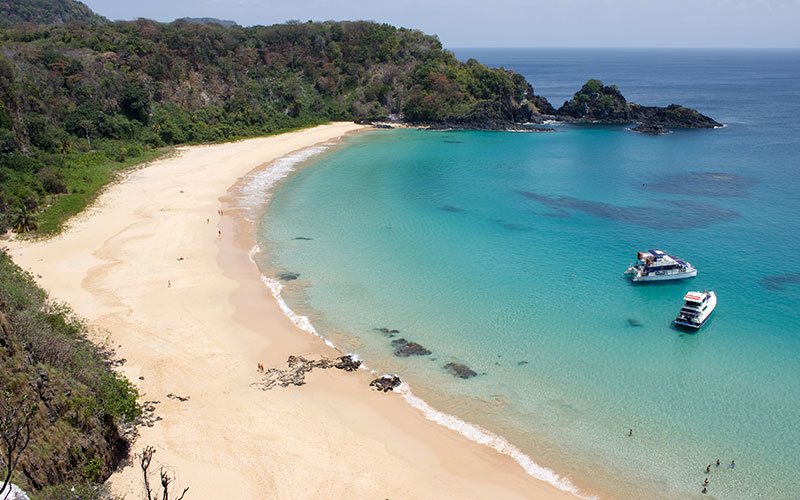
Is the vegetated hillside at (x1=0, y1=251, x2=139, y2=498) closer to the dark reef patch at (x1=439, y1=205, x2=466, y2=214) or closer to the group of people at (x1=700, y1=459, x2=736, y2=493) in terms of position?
the group of people at (x1=700, y1=459, x2=736, y2=493)

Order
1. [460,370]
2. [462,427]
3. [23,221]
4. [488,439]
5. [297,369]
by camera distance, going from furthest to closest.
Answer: [23,221]
[460,370]
[297,369]
[462,427]
[488,439]

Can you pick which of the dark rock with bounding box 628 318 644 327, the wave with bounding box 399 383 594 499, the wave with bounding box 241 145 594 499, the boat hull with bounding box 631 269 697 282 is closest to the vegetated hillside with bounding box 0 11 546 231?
Answer: the wave with bounding box 241 145 594 499

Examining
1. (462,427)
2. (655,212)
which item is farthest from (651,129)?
(462,427)

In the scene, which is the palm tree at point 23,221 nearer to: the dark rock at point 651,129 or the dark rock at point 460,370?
the dark rock at point 460,370

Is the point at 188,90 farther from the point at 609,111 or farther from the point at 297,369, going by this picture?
the point at 609,111

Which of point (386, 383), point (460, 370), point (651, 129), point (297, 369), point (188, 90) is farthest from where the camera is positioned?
point (651, 129)

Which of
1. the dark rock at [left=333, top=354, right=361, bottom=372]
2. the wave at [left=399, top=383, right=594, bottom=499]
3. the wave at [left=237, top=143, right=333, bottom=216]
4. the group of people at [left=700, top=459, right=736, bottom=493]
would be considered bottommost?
the group of people at [left=700, top=459, right=736, bottom=493]

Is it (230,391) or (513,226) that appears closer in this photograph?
(230,391)
